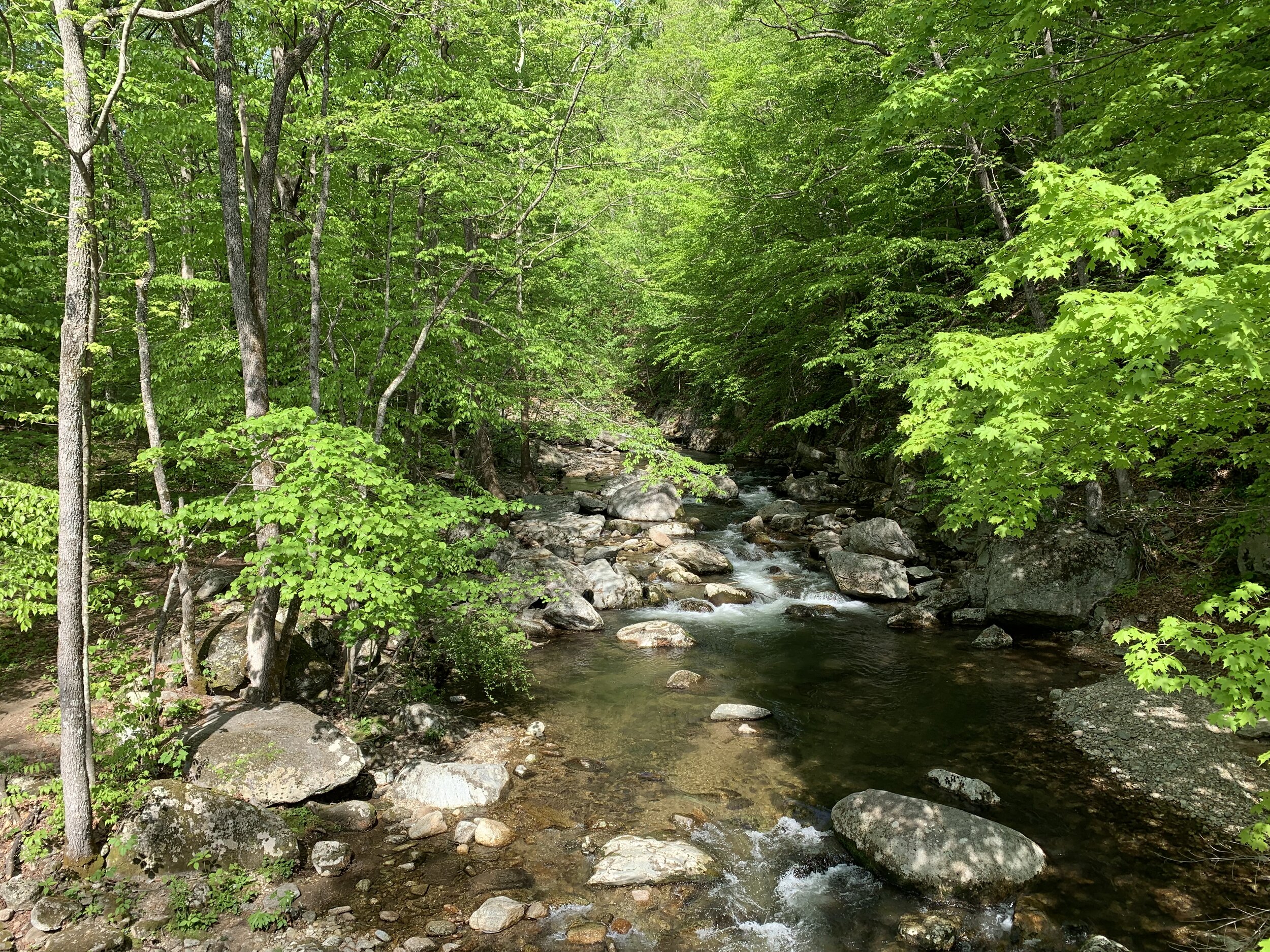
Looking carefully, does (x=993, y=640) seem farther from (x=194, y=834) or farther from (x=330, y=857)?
(x=194, y=834)

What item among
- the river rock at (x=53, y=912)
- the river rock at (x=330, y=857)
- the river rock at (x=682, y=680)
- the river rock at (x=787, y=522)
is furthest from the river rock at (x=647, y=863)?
the river rock at (x=787, y=522)

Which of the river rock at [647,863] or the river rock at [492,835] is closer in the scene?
the river rock at [647,863]

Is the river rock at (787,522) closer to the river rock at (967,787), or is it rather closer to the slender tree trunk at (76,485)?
the river rock at (967,787)

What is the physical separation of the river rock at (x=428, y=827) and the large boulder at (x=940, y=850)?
14.0 feet

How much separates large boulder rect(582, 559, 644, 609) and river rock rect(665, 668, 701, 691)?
3.41 meters

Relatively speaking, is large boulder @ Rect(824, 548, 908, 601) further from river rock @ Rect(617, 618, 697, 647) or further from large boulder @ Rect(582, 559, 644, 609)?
large boulder @ Rect(582, 559, 644, 609)

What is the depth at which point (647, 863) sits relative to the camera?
629cm

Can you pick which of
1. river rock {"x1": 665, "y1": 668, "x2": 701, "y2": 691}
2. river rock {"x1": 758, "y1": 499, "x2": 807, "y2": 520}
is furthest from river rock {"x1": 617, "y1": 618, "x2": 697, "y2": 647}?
river rock {"x1": 758, "y1": 499, "x2": 807, "y2": 520}

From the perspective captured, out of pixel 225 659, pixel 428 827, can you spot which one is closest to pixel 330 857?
pixel 428 827

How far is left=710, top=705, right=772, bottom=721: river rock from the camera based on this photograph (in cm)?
939

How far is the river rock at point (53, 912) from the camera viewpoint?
16.3ft

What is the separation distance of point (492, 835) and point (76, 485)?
5119 millimetres

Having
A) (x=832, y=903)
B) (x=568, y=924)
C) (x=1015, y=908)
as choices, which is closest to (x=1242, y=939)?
(x=1015, y=908)

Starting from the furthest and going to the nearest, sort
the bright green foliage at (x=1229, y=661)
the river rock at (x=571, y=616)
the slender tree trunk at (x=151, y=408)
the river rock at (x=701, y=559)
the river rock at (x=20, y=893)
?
1. the river rock at (x=701, y=559)
2. the river rock at (x=571, y=616)
3. the slender tree trunk at (x=151, y=408)
4. the river rock at (x=20, y=893)
5. the bright green foliage at (x=1229, y=661)
